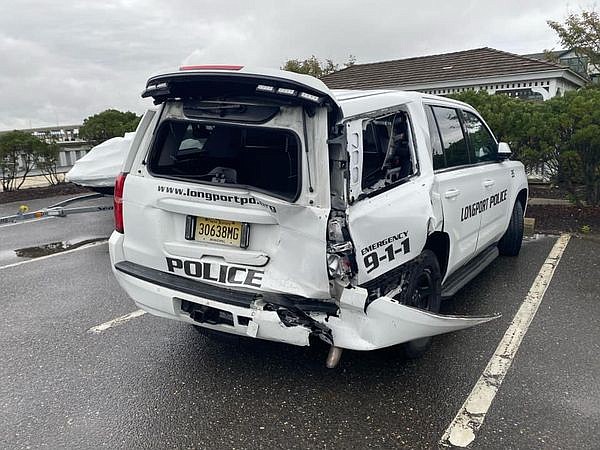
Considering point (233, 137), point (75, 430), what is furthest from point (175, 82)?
point (75, 430)

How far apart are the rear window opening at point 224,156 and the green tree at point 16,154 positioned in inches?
441

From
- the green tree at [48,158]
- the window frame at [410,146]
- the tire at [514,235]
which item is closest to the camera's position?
the window frame at [410,146]

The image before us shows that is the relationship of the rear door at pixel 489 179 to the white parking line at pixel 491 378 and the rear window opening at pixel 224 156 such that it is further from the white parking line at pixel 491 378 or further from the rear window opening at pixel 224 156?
the rear window opening at pixel 224 156

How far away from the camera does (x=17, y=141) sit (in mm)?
→ 12766

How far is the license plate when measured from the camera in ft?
9.73

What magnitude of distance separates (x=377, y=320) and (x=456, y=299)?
92.8 inches

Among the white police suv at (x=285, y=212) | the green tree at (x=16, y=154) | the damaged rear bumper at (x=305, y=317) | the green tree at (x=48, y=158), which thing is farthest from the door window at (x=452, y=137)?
the green tree at (x=48, y=158)

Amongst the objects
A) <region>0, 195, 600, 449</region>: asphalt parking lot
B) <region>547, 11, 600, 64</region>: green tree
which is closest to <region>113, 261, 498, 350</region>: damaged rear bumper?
<region>0, 195, 600, 449</region>: asphalt parking lot

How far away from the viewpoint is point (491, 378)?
3400 mm

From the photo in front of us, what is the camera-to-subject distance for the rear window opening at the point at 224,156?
325 centimetres

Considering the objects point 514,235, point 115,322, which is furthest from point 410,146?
point 514,235

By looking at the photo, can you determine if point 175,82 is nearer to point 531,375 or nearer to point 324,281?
point 324,281

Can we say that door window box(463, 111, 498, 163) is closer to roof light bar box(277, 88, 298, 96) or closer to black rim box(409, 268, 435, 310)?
black rim box(409, 268, 435, 310)

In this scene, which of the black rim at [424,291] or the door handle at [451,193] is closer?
the black rim at [424,291]
